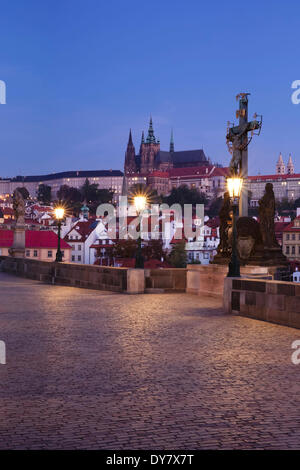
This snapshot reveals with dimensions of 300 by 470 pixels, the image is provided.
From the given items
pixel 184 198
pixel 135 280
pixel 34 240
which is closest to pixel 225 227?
pixel 135 280

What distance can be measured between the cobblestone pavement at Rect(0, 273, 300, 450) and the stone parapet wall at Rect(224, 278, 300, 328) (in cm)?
34

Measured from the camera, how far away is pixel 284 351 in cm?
908

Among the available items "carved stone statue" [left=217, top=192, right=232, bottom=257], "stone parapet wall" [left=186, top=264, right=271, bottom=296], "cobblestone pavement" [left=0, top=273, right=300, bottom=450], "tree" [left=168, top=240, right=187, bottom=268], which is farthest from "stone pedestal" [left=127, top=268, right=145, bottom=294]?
"tree" [left=168, top=240, right=187, bottom=268]

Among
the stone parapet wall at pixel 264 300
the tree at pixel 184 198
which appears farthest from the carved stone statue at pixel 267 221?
the tree at pixel 184 198

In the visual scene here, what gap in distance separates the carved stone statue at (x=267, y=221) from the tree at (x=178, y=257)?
73291mm

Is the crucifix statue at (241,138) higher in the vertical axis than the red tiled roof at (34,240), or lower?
higher

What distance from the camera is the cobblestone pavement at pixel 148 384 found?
16.9ft

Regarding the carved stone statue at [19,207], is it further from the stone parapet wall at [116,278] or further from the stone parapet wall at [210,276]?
the stone parapet wall at [210,276]

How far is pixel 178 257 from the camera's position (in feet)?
310

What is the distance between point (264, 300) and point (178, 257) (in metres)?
82.2

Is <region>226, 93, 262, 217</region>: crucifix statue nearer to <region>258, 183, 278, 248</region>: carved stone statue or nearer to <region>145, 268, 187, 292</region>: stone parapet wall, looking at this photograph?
<region>258, 183, 278, 248</region>: carved stone statue

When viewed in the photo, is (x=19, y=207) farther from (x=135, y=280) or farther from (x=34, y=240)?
(x=34, y=240)
